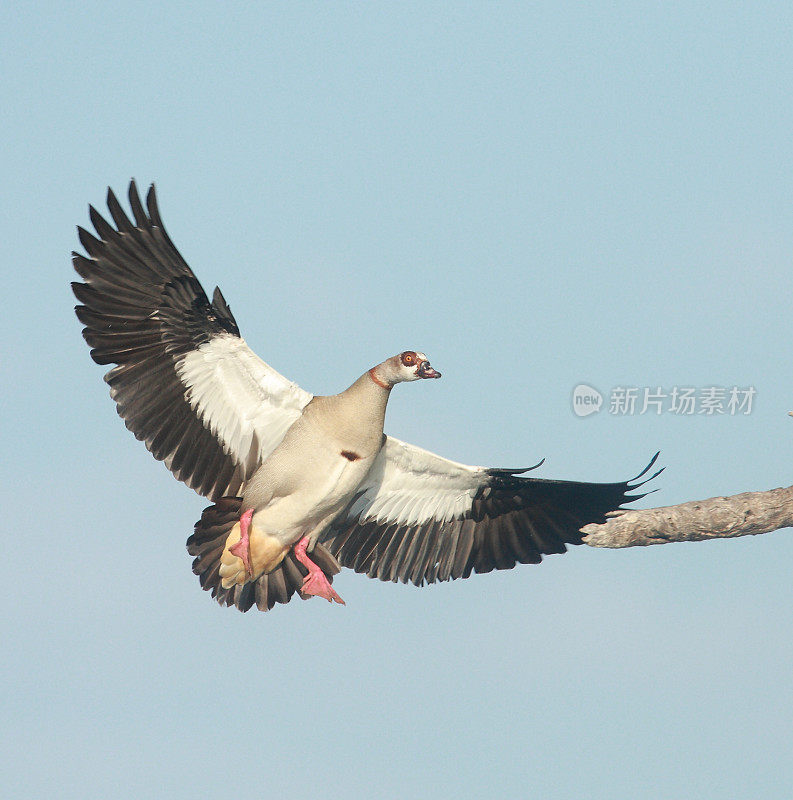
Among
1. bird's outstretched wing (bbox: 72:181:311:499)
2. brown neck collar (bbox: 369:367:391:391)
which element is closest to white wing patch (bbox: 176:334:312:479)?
bird's outstretched wing (bbox: 72:181:311:499)

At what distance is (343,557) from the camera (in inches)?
471

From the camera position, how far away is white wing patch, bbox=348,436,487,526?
1146cm

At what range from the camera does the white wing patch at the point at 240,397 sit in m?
10.5

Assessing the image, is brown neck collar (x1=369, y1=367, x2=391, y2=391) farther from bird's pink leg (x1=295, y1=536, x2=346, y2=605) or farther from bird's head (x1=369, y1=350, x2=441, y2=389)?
bird's pink leg (x1=295, y1=536, x2=346, y2=605)

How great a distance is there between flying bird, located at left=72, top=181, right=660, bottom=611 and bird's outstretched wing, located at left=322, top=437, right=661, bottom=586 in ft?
0.10

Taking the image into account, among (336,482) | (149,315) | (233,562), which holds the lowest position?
(233,562)

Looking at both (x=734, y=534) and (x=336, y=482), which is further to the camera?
(x=734, y=534)

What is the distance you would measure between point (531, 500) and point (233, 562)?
10.1ft

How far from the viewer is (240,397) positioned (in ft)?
35.4

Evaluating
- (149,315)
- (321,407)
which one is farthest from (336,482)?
(149,315)

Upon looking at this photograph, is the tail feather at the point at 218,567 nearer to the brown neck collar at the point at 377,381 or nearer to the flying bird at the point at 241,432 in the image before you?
the flying bird at the point at 241,432

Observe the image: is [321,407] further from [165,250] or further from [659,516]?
[659,516]

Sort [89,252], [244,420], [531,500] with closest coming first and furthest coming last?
[89,252], [244,420], [531,500]

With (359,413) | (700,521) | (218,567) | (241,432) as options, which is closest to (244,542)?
(218,567)
